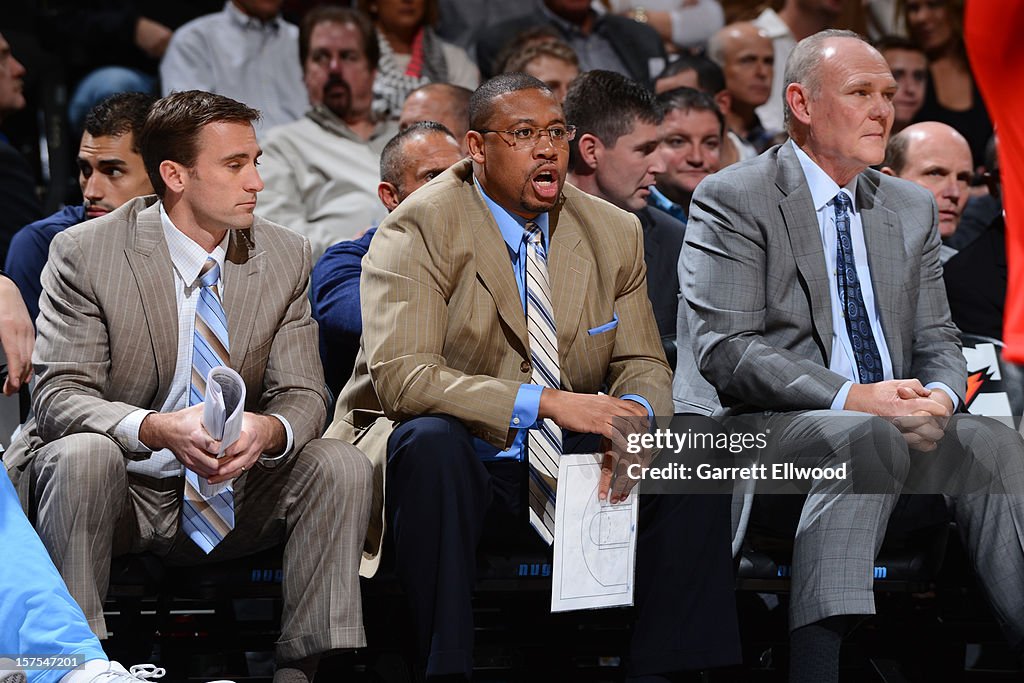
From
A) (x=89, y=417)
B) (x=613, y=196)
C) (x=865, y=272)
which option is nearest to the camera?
(x=89, y=417)

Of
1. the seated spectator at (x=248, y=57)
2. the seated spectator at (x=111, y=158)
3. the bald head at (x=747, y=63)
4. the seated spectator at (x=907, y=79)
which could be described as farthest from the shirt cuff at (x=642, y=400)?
the seated spectator at (x=907, y=79)

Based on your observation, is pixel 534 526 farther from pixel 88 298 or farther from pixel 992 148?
pixel 992 148

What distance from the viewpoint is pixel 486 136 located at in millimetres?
3262

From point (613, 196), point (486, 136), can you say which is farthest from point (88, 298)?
point (613, 196)

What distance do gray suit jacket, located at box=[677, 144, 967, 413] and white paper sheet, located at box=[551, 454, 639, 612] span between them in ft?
1.80

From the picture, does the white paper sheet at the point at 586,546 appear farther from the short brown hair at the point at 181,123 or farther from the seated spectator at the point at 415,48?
the seated spectator at the point at 415,48

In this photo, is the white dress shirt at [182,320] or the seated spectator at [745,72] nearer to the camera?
the white dress shirt at [182,320]

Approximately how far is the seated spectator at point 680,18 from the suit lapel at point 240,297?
12.0ft

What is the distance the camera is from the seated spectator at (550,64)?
5105mm

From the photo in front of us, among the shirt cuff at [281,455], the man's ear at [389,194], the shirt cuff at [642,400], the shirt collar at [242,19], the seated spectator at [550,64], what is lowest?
the shirt cuff at [281,455]

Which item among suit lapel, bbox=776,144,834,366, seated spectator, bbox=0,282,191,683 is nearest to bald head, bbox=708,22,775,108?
suit lapel, bbox=776,144,834,366

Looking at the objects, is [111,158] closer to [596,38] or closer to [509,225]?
[509,225]

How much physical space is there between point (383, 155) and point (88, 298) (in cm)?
119

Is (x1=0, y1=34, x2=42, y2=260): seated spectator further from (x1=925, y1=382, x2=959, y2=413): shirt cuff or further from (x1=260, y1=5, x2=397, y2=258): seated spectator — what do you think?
(x1=925, y1=382, x2=959, y2=413): shirt cuff
